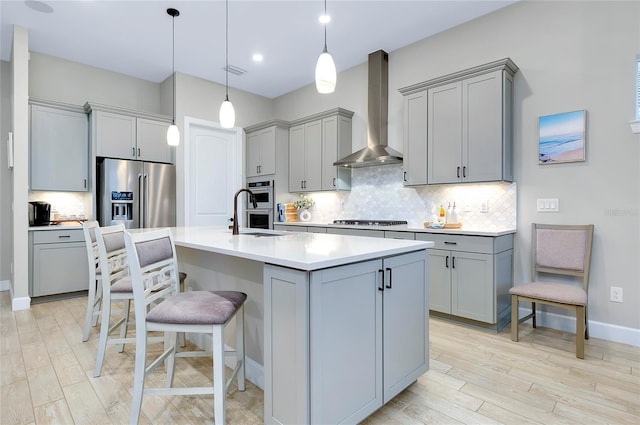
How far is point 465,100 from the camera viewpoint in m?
3.38

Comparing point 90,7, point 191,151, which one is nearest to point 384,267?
point 90,7

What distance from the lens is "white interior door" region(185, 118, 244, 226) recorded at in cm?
523

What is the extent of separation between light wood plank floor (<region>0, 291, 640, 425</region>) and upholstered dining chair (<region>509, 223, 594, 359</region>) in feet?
0.87

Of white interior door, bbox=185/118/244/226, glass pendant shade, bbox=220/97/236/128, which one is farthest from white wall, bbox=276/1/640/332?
white interior door, bbox=185/118/244/226

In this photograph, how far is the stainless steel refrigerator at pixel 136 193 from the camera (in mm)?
4293

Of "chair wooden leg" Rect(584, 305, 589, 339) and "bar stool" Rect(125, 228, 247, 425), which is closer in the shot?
"bar stool" Rect(125, 228, 247, 425)

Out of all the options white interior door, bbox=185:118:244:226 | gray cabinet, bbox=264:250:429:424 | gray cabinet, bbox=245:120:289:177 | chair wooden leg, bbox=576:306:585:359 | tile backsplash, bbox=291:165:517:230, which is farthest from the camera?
gray cabinet, bbox=245:120:289:177

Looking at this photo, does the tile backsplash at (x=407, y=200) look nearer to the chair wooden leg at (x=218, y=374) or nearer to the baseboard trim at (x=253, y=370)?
the baseboard trim at (x=253, y=370)

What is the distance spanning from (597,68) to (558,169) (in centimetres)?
89

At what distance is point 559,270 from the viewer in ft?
9.75

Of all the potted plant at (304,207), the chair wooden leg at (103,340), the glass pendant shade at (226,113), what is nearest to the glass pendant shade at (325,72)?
the glass pendant shade at (226,113)

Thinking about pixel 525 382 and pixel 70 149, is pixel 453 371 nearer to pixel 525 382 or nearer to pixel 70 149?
pixel 525 382

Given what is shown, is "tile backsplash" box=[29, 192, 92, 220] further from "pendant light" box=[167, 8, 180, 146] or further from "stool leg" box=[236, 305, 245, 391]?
"stool leg" box=[236, 305, 245, 391]

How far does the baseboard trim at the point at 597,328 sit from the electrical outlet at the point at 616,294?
0.22 meters
